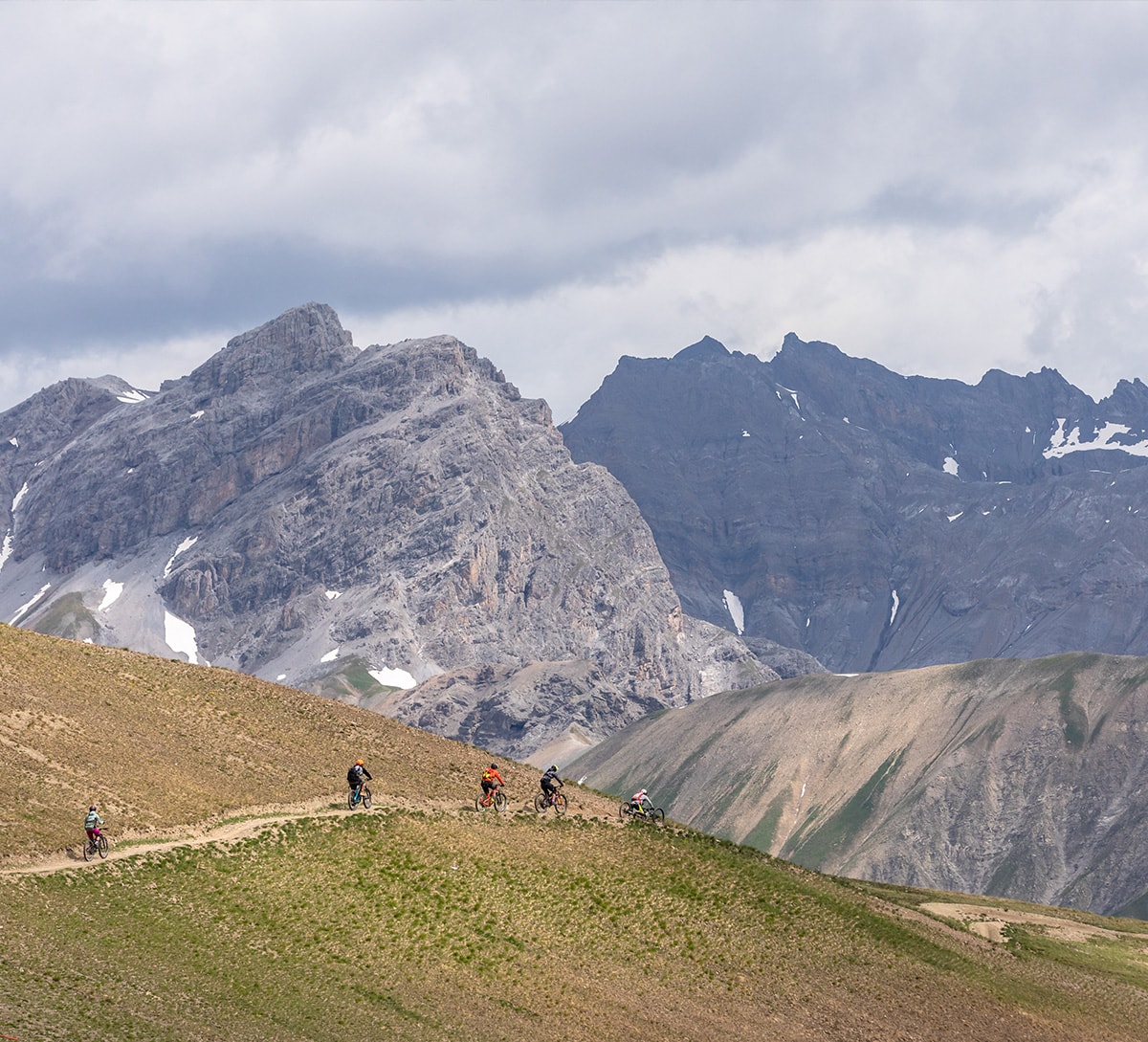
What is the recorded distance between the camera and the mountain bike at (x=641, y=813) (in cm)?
7919

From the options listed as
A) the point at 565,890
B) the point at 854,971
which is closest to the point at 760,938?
the point at 854,971

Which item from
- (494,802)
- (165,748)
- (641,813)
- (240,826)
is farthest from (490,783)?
(165,748)

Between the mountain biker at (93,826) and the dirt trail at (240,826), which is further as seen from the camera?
the mountain biker at (93,826)

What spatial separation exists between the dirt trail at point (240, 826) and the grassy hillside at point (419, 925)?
30 centimetres

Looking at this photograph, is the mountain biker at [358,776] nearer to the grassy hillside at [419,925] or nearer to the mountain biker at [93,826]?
the grassy hillside at [419,925]

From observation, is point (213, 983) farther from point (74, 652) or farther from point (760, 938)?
point (74, 652)

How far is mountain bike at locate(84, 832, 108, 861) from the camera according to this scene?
57.3 meters

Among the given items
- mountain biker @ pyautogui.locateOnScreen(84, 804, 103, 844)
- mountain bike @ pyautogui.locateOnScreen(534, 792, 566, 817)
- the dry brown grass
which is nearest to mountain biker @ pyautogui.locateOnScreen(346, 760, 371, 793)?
the dry brown grass

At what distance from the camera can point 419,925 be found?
59500 mm

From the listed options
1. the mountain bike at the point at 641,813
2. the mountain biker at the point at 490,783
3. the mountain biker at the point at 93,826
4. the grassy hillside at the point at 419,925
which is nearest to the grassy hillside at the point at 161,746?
the grassy hillside at the point at 419,925

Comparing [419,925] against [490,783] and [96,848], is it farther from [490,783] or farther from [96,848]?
[490,783]

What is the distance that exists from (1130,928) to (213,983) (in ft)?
240

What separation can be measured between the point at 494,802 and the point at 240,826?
1432cm

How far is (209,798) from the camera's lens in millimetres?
66500
